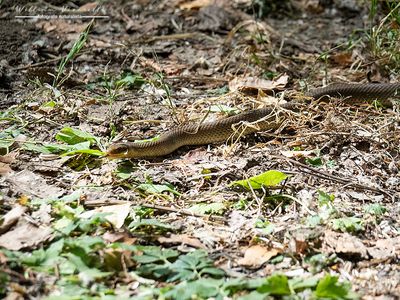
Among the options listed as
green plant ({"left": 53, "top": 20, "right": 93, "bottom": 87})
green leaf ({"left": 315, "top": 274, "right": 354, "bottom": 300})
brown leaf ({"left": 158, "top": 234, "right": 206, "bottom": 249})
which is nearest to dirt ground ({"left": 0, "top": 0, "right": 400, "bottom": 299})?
brown leaf ({"left": 158, "top": 234, "right": 206, "bottom": 249})

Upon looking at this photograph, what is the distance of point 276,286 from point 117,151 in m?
2.11

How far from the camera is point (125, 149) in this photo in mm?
4934

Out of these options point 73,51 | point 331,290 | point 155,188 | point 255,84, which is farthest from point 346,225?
point 73,51

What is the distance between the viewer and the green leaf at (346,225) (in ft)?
13.0

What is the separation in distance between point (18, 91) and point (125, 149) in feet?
6.64

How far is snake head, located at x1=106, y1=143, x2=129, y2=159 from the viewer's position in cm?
490

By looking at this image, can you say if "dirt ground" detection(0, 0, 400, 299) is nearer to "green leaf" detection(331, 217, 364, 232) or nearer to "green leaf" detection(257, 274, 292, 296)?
"green leaf" detection(331, 217, 364, 232)

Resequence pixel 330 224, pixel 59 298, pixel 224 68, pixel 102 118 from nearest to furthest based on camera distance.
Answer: pixel 59 298, pixel 330 224, pixel 102 118, pixel 224 68

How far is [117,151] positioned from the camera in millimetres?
4902

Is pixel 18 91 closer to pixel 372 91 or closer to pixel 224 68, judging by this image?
pixel 224 68

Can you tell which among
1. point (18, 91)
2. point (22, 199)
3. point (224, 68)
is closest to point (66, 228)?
point (22, 199)

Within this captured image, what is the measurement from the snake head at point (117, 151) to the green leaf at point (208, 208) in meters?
0.91

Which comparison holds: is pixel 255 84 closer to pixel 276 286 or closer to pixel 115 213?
pixel 115 213

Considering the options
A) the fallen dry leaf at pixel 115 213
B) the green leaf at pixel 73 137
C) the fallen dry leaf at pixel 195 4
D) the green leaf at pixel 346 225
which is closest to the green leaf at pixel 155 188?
the fallen dry leaf at pixel 115 213
